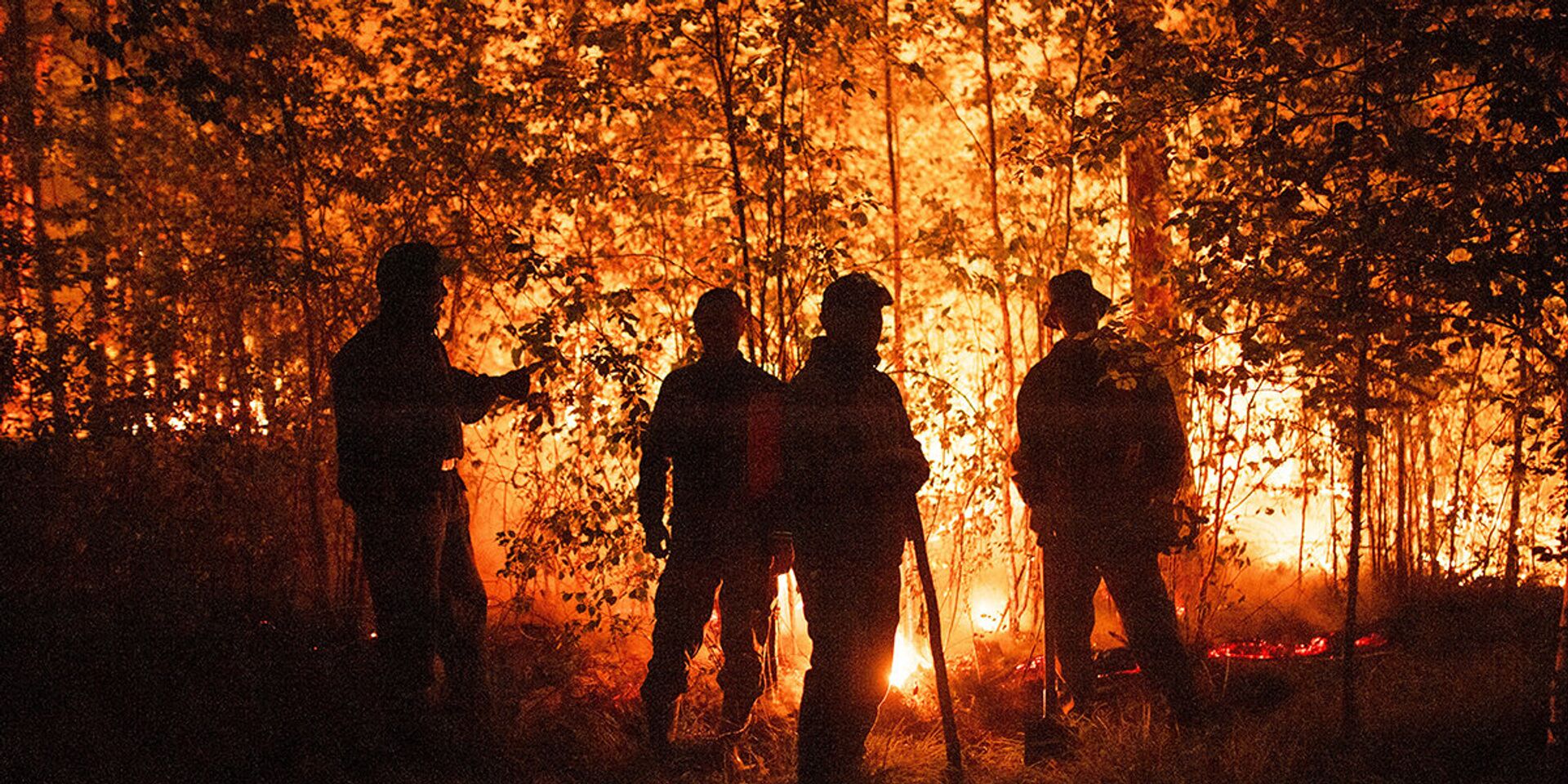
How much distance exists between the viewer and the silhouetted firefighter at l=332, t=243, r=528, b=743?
12.5ft

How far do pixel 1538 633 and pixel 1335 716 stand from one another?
6.11ft

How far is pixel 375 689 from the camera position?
4332mm

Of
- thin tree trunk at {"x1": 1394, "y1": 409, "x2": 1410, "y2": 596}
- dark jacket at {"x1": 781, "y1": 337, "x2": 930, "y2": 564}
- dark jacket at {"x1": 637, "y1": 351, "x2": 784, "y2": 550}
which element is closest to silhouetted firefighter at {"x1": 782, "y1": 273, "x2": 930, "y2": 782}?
dark jacket at {"x1": 781, "y1": 337, "x2": 930, "y2": 564}

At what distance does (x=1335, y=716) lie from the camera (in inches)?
154

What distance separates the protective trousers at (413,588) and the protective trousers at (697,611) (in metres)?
0.83

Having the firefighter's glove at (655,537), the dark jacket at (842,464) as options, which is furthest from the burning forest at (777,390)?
the firefighter's glove at (655,537)

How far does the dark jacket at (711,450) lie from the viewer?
12.9 ft

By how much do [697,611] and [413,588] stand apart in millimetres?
1123

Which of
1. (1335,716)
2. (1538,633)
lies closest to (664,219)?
(1335,716)

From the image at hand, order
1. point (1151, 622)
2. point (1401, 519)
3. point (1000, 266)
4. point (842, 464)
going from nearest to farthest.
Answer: point (842, 464) → point (1151, 622) → point (1000, 266) → point (1401, 519)

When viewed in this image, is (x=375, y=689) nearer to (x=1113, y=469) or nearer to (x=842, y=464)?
(x=842, y=464)

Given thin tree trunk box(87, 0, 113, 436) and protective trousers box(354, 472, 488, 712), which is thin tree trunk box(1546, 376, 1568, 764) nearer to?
protective trousers box(354, 472, 488, 712)

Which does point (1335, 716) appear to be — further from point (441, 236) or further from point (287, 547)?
point (287, 547)

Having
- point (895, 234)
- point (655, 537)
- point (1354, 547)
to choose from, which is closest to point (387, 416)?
point (655, 537)
